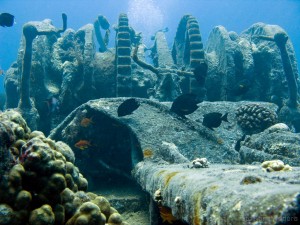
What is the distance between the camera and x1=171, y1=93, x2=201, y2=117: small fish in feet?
22.1

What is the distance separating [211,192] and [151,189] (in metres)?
2.04

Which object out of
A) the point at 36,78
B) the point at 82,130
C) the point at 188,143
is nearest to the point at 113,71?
the point at 36,78

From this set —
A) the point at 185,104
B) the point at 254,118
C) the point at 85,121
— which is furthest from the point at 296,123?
the point at 85,121

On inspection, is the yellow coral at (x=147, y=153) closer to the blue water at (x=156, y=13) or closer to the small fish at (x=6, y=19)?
the small fish at (x=6, y=19)

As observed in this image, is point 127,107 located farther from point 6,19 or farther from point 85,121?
point 6,19

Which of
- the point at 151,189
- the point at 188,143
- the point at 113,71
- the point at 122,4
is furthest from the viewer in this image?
the point at 122,4

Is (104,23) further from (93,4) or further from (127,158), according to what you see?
(93,4)

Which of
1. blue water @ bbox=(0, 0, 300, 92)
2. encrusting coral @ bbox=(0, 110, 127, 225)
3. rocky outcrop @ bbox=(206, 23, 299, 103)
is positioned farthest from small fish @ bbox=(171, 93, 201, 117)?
blue water @ bbox=(0, 0, 300, 92)

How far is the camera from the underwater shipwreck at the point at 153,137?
220 cm

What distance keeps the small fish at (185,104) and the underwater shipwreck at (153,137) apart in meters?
0.33

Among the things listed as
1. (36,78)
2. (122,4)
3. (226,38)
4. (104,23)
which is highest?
(122,4)

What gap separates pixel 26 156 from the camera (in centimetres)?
297

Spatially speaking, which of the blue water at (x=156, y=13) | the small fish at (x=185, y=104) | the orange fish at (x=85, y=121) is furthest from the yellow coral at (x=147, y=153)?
the blue water at (x=156, y=13)

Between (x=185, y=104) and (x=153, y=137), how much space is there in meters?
1.24
